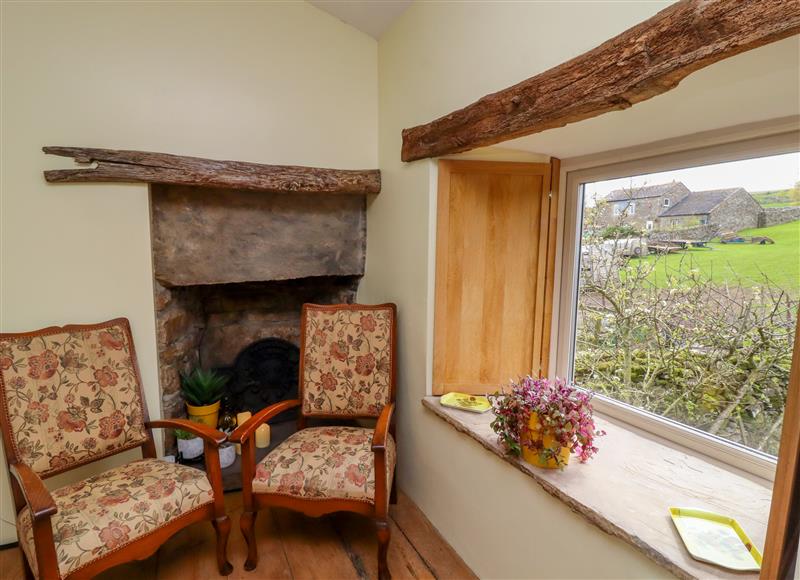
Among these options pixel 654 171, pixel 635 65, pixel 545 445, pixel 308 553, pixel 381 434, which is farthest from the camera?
pixel 308 553

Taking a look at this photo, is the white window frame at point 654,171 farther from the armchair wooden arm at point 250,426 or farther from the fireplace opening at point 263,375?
the fireplace opening at point 263,375

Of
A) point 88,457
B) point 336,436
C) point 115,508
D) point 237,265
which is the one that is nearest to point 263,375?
point 237,265

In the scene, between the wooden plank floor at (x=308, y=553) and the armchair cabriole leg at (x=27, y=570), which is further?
the wooden plank floor at (x=308, y=553)

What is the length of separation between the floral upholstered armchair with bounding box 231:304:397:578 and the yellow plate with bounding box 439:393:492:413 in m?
0.27

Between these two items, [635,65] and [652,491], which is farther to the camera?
[652,491]

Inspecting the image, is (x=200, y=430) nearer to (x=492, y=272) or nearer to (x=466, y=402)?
(x=466, y=402)

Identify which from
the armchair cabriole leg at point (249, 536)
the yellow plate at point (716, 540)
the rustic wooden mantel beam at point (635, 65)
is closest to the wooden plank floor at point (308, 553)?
the armchair cabriole leg at point (249, 536)

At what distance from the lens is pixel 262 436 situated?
8.12ft

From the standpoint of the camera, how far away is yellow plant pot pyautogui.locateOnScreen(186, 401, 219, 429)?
229 cm

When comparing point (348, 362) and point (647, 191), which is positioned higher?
point (647, 191)

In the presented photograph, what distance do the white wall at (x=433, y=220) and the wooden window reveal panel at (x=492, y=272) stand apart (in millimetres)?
80

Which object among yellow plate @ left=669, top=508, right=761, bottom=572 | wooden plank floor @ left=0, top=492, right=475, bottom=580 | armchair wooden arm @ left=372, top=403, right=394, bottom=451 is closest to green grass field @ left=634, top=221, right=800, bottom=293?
yellow plate @ left=669, top=508, right=761, bottom=572

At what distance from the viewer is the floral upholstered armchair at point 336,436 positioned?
5.47 feet

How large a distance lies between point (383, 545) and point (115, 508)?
1.02 metres
